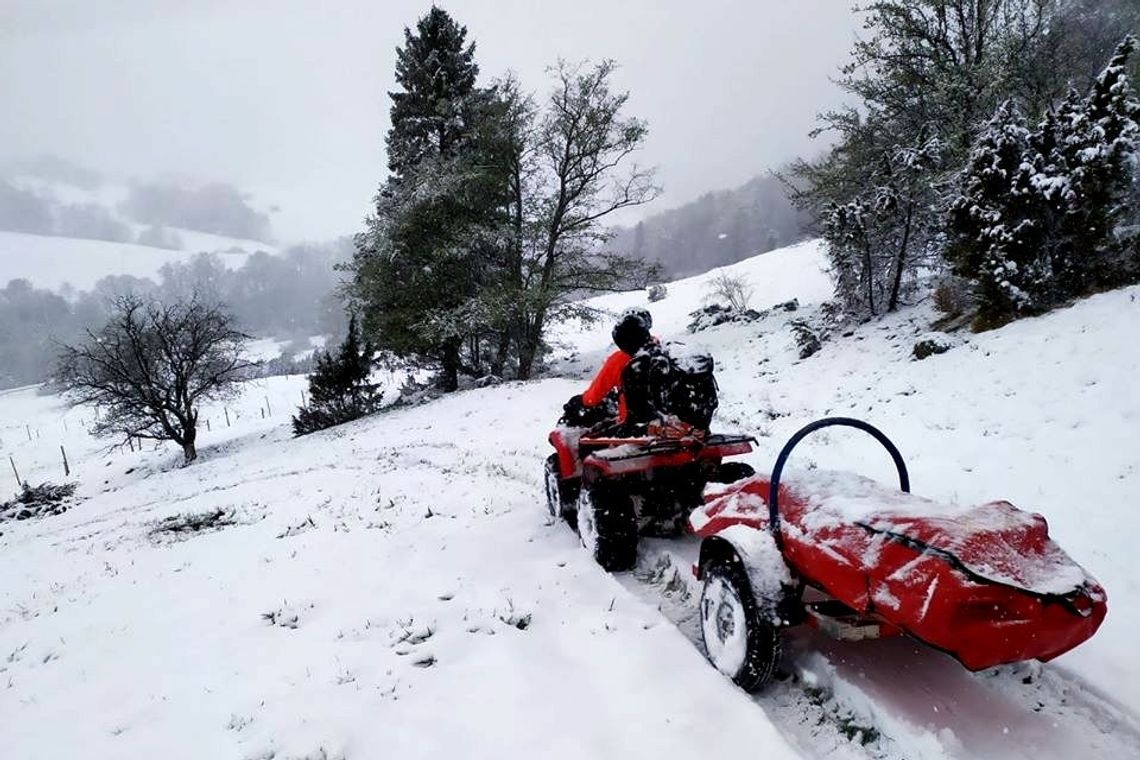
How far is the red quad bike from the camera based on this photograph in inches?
87.9

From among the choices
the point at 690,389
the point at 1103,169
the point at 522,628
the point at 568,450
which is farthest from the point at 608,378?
the point at 1103,169

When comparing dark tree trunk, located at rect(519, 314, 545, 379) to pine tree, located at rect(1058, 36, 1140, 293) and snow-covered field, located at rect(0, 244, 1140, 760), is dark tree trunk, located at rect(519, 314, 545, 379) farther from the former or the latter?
pine tree, located at rect(1058, 36, 1140, 293)

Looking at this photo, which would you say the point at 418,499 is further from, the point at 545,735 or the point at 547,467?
the point at 545,735

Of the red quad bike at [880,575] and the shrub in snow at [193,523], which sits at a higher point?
the red quad bike at [880,575]

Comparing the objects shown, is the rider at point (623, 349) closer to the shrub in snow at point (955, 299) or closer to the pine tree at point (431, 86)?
the shrub in snow at point (955, 299)

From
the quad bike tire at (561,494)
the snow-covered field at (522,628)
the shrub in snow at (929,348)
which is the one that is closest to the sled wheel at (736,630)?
the snow-covered field at (522,628)

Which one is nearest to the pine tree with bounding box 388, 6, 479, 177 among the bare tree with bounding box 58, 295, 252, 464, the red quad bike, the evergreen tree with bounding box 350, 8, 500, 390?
the evergreen tree with bounding box 350, 8, 500, 390

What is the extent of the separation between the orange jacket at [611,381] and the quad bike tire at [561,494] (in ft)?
3.84

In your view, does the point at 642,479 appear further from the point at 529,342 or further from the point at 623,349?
the point at 529,342

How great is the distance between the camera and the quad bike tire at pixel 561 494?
251 inches

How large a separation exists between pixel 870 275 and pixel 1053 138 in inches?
275

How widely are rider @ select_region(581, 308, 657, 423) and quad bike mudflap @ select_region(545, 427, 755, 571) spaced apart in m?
0.43

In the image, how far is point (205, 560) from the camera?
262 inches

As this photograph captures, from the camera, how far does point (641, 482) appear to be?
5340mm
